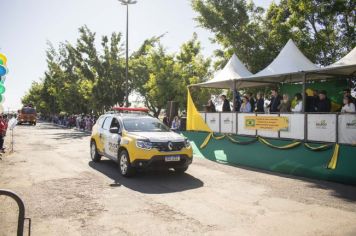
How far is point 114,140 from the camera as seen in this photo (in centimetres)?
1023

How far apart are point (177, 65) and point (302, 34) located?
14318mm

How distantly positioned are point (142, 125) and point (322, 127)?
18.2ft

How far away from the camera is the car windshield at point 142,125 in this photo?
33.0 ft

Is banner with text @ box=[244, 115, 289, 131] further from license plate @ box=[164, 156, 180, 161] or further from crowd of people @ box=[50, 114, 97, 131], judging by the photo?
crowd of people @ box=[50, 114, 97, 131]

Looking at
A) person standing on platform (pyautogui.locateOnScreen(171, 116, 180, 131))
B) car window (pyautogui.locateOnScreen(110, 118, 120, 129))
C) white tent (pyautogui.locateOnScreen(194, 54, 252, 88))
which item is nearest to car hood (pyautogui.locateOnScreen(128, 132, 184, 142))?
car window (pyautogui.locateOnScreen(110, 118, 120, 129))

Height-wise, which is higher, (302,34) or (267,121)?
(302,34)

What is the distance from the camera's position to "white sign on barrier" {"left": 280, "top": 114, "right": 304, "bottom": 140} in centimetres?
1072

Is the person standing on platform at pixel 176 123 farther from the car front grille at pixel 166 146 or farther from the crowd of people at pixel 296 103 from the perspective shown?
the car front grille at pixel 166 146

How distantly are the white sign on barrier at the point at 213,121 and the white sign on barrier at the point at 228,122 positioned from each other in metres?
0.32

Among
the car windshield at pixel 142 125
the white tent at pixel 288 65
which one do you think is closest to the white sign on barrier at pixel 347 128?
the white tent at pixel 288 65

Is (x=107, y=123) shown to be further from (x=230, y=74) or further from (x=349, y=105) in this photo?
(x=349, y=105)

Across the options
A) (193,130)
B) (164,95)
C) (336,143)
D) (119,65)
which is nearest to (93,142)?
(193,130)

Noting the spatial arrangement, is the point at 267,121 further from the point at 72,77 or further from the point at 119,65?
the point at 72,77

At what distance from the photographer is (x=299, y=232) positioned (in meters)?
5.21
